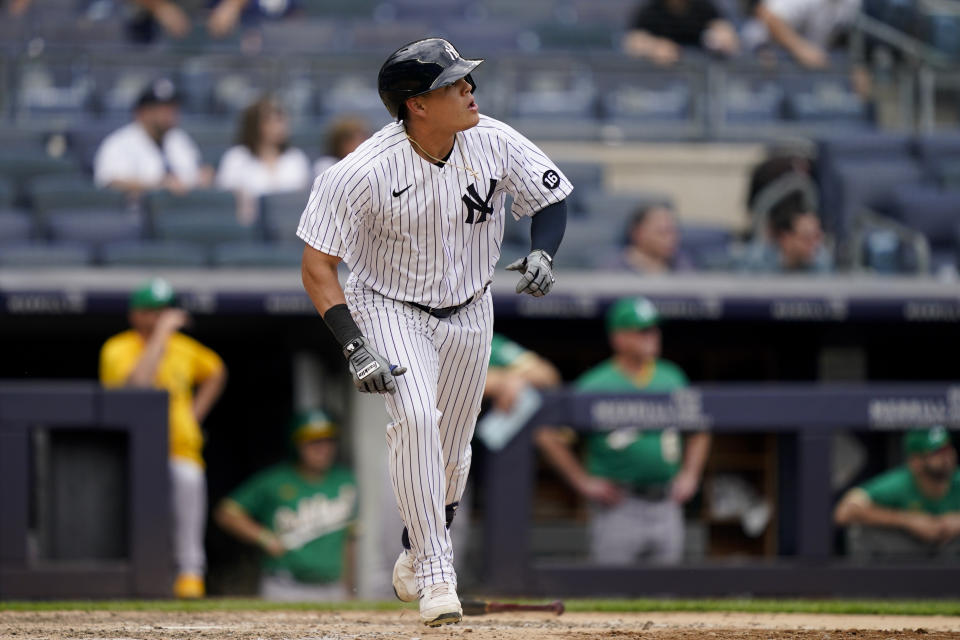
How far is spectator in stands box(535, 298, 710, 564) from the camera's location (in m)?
6.53

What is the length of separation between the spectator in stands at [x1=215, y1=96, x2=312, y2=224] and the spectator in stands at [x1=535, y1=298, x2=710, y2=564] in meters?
2.18

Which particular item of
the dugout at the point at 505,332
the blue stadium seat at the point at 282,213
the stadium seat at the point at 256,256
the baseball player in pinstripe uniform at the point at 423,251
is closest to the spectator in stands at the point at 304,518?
Result: the dugout at the point at 505,332

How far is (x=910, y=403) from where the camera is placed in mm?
6711

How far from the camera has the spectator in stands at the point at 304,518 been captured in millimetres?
6906

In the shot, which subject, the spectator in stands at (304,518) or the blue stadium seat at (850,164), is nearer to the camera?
the spectator in stands at (304,518)

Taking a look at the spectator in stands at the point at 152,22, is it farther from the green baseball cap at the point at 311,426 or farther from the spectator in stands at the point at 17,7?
the green baseball cap at the point at 311,426

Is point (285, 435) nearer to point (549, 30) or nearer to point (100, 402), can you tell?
point (100, 402)

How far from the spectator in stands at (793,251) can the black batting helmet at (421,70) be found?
369 centimetres

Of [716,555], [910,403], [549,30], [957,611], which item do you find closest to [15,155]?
[549,30]

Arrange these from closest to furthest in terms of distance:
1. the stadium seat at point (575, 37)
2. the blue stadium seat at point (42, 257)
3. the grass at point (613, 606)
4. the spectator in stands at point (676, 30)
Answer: the grass at point (613, 606), the blue stadium seat at point (42, 257), the spectator in stands at point (676, 30), the stadium seat at point (575, 37)

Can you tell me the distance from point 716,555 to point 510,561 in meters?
0.93

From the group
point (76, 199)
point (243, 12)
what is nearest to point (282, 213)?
point (76, 199)

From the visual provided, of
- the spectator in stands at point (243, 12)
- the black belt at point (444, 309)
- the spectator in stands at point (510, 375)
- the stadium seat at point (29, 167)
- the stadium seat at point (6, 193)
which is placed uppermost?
the spectator in stands at point (243, 12)

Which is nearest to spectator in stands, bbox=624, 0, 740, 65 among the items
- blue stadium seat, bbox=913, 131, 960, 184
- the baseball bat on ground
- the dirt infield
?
blue stadium seat, bbox=913, 131, 960, 184
